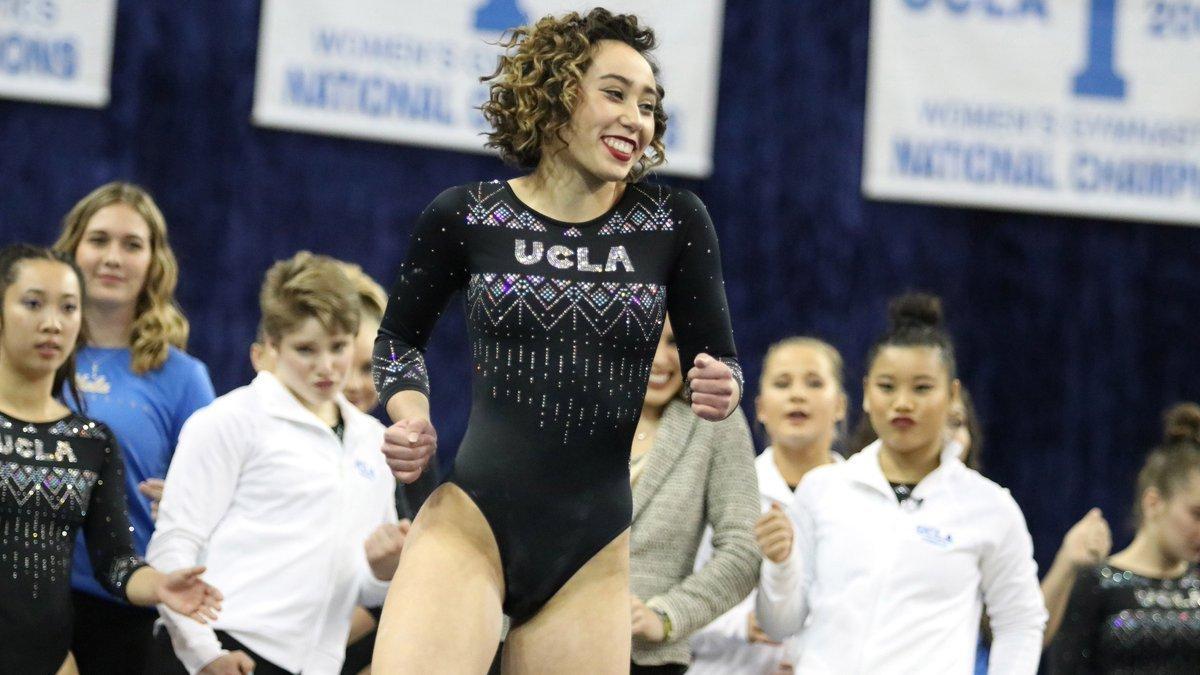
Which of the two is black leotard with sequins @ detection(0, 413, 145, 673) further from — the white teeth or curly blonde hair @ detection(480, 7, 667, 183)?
the white teeth

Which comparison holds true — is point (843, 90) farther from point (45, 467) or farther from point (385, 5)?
point (45, 467)

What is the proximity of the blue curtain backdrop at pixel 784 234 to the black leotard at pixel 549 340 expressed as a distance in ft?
12.7

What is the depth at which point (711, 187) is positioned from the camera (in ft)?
20.9

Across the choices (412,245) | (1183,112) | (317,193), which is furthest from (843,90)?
(412,245)

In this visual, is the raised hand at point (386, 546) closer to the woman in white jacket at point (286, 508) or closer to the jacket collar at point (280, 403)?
the woman in white jacket at point (286, 508)

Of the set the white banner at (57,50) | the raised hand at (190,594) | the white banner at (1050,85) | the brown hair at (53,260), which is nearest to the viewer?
the raised hand at (190,594)

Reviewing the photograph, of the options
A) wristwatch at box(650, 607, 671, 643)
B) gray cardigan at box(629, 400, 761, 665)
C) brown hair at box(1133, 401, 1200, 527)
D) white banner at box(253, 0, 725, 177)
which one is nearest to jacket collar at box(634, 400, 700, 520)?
gray cardigan at box(629, 400, 761, 665)

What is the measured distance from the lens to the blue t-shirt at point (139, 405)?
3.88 m

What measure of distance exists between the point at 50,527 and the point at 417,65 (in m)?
2.84

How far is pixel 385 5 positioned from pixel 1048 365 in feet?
10.1

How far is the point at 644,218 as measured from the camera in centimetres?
244

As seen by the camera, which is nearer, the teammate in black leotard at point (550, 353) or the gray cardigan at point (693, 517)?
the teammate in black leotard at point (550, 353)

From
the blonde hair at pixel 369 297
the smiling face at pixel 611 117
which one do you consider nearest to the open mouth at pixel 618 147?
the smiling face at pixel 611 117

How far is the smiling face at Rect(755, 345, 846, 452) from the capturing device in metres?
4.21
